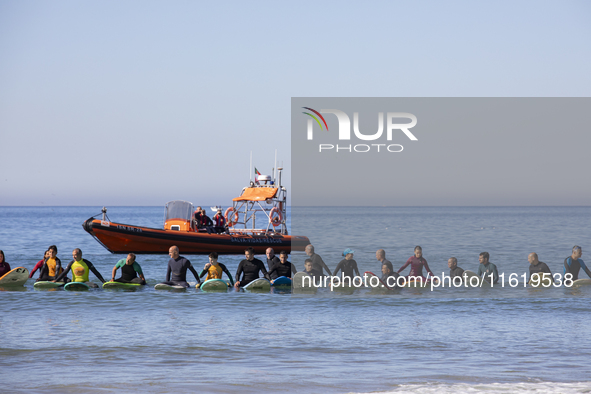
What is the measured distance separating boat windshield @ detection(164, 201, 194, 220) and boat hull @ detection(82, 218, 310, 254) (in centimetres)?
128

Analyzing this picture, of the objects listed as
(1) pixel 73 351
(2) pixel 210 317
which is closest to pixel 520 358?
(2) pixel 210 317

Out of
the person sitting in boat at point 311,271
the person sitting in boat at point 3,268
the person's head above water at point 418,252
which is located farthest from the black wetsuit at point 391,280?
the person sitting in boat at point 3,268

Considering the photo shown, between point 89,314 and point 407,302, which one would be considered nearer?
point 89,314

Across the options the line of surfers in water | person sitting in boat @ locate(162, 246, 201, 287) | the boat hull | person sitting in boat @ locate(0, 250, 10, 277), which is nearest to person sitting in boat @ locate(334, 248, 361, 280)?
the line of surfers in water

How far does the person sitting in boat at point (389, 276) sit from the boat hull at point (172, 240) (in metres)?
8.59

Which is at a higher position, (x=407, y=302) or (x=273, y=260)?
(x=273, y=260)

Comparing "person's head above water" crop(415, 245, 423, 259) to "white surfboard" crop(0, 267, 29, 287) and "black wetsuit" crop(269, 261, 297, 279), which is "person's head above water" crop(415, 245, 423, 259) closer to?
"black wetsuit" crop(269, 261, 297, 279)

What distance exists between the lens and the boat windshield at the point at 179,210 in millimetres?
22016

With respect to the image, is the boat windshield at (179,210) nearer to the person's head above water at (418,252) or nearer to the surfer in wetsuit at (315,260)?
the surfer in wetsuit at (315,260)

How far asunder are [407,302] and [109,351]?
6597 millimetres

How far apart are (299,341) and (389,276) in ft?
15.7

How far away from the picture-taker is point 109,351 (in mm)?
7941

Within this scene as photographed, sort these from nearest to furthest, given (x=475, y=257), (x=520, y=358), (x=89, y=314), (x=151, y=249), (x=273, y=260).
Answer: (x=520, y=358) → (x=89, y=314) → (x=273, y=260) → (x=151, y=249) → (x=475, y=257)

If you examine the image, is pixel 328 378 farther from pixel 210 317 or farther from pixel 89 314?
pixel 89 314
